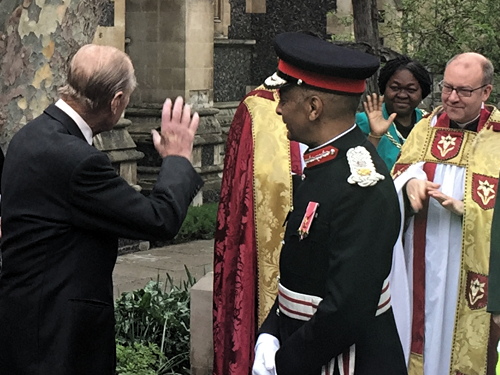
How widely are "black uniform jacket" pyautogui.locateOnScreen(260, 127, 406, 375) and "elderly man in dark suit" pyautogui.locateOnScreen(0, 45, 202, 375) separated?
1.47 feet

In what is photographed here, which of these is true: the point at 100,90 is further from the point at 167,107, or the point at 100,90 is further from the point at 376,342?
the point at 376,342

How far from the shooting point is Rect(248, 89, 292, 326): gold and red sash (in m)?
4.79

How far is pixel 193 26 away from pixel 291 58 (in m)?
9.71

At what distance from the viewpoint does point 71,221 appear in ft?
10.7

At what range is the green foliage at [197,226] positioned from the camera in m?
11.5

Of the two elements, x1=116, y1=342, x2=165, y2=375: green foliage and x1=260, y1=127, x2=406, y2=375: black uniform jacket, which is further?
x1=116, y1=342, x2=165, y2=375: green foliage

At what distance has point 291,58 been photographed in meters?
3.17

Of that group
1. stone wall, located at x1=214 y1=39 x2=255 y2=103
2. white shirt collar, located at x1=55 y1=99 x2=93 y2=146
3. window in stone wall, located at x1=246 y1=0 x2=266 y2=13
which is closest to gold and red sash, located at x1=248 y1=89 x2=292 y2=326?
white shirt collar, located at x1=55 y1=99 x2=93 y2=146

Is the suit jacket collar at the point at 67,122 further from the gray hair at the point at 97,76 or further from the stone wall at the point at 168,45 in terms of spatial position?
the stone wall at the point at 168,45

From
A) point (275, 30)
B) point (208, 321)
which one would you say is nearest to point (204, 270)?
point (208, 321)

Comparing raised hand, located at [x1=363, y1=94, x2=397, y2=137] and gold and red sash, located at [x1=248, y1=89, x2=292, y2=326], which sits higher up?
raised hand, located at [x1=363, y1=94, x2=397, y2=137]

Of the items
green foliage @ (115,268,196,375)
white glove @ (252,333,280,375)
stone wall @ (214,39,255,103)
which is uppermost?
white glove @ (252,333,280,375)

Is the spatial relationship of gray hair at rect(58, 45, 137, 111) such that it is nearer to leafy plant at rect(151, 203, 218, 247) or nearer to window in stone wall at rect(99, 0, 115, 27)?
window in stone wall at rect(99, 0, 115, 27)

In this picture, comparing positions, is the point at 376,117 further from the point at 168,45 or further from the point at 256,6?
the point at 256,6
